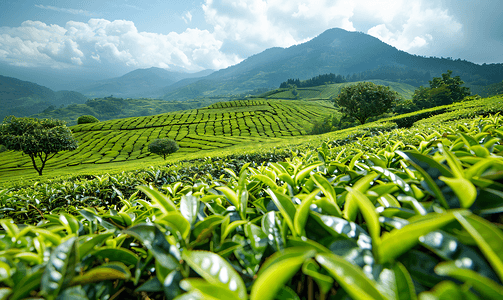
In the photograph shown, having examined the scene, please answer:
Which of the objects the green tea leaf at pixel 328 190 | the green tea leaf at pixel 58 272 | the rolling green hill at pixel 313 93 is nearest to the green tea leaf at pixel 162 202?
the green tea leaf at pixel 58 272

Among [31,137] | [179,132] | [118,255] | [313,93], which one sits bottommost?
[179,132]

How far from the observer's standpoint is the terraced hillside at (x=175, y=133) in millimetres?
34312

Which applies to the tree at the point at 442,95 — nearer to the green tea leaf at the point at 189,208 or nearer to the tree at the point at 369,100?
the tree at the point at 369,100

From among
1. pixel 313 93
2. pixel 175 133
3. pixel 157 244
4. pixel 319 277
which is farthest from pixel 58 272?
pixel 313 93

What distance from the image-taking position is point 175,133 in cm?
4750

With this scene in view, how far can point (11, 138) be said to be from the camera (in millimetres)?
19188

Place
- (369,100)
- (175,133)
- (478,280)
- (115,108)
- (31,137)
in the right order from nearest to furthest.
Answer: (478,280) < (31,137) < (369,100) < (175,133) < (115,108)

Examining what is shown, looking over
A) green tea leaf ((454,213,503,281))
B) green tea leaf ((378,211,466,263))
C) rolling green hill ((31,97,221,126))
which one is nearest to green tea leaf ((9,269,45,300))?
green tea leaf ((378,211,466,263))

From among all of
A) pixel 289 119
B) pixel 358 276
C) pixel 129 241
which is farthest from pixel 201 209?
pixel 289 119

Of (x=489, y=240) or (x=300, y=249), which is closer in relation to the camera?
(x=489, y=240)

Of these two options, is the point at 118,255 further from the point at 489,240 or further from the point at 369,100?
the point at 369,100

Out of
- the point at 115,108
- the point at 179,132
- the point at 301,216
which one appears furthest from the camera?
the point at 115,108

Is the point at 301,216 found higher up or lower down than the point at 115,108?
lower down

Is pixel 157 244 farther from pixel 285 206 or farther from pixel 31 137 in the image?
pixel 31 137
